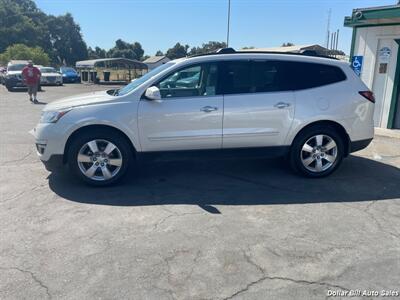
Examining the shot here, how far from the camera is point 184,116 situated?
4660 mm

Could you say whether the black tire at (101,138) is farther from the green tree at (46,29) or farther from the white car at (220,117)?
the green tree at (46,29)

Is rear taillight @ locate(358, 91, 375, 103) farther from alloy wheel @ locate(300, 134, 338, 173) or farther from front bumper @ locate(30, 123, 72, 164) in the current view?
front bumper @ locate(30, 123, 72, 164)

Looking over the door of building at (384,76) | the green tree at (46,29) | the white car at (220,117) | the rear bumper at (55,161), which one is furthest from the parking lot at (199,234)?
the green tree at (46,29)

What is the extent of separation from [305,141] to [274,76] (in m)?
1.04

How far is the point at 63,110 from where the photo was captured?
4543 mm

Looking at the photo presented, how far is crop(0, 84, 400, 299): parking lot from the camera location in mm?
2742

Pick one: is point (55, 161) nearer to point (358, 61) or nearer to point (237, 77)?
point (237, 77)

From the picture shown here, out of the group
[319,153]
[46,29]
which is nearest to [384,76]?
[319,153]

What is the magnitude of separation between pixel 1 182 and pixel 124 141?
193cm

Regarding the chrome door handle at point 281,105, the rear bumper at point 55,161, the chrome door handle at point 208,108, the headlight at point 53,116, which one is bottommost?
the rear bumper at point 55,161

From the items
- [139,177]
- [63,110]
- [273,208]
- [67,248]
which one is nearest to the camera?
[67,248]

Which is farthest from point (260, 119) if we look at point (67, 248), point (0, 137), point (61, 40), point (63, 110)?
point (61, 40)

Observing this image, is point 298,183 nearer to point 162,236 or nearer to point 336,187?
point 336,187

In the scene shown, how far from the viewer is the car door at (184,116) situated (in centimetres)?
462
